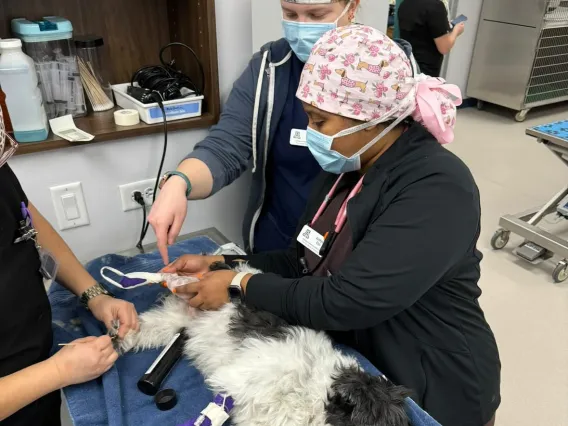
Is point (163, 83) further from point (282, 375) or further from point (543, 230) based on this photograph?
point (543, 230)

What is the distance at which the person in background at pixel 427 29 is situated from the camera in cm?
321

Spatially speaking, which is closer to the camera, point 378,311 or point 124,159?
point 378,311

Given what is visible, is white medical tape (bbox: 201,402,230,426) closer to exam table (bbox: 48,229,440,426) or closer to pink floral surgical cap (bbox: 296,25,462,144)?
exam table (bbox: 48,229,440,426)

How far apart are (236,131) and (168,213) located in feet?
1.27

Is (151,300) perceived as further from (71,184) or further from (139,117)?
(139,117)

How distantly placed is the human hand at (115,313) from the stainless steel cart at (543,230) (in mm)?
2172

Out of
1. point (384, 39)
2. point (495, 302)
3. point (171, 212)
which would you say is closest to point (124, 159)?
point (171, 212)

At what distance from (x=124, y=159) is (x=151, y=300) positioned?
0.48 meters

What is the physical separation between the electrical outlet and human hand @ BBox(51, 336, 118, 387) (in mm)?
627

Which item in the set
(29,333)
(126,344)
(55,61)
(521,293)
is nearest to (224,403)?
(126,344)

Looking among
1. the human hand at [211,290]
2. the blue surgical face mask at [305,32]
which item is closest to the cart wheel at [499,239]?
the blue surgical face mask at [305,32]

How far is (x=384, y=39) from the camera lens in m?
0.90

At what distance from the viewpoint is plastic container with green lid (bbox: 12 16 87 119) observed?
1249mm

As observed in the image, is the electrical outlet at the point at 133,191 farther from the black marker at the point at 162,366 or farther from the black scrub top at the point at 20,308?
the black marker at the point at 162,366
